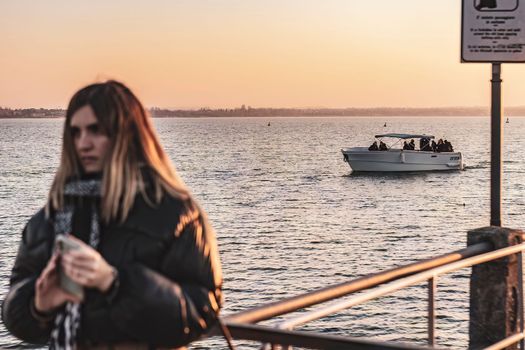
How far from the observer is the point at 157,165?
2590mm

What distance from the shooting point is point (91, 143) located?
2574 millimetres

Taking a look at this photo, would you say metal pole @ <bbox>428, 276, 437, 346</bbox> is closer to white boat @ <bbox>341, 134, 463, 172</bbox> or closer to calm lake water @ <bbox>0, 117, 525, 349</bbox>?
calm lake water @ <bbox>0, 117, 525, 349</bbox>

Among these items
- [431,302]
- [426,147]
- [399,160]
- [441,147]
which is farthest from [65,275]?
[426,147]

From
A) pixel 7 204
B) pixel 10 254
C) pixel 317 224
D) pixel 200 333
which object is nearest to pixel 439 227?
pixel 317 224

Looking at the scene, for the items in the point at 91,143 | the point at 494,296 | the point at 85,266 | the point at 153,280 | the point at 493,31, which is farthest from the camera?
the point at 493,31

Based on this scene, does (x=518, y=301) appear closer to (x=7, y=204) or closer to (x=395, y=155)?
(x=7, y=204)

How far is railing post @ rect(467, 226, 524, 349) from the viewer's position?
662 centimetres

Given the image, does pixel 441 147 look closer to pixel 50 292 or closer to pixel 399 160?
pixel 399 160

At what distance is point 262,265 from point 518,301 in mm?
37121

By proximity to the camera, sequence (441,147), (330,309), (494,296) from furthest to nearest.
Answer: (441,147) < (494,296) < (330,309)

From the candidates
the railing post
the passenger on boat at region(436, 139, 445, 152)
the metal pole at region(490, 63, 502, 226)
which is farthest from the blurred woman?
the passenger on boat at region(436, 139, 445, 152)

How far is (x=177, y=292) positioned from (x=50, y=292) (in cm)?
31

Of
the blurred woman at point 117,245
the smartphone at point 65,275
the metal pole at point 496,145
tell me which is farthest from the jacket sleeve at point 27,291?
the metal pole at point 496,145

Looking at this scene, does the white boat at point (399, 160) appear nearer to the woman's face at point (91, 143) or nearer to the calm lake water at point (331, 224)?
the calm lake water at point (331, 224)
